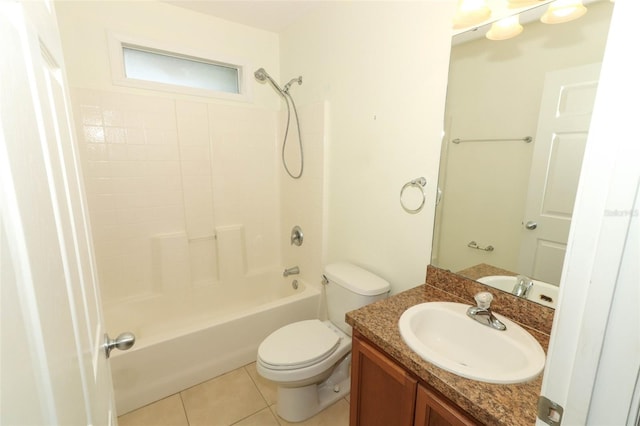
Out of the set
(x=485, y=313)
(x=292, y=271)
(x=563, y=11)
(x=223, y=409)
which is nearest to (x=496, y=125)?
(x=563, y=11)

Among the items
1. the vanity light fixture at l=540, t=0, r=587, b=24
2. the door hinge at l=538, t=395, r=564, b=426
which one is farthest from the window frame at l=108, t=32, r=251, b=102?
the door hinge at l=538, t=395, r=564, b=426

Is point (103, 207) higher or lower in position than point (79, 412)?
higher

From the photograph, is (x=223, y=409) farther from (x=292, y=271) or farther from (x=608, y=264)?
(x=608, y=264)

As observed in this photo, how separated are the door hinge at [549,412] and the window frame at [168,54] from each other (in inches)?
97.1

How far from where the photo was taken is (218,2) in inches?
75.5

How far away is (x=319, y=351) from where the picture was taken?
1.47 meters

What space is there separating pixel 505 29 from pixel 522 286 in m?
1.00

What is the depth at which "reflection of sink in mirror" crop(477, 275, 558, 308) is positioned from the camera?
1009 millimetres

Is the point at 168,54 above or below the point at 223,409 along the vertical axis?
above

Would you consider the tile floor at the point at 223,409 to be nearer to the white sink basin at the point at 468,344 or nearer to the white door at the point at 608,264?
the white sink basin at the point at 468,344

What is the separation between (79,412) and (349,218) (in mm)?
1552

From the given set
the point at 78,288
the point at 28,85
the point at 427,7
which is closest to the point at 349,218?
the point at 427,7

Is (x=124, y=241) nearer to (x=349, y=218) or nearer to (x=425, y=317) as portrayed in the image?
(x=349, y=218)

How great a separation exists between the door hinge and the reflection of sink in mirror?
2.37ft
